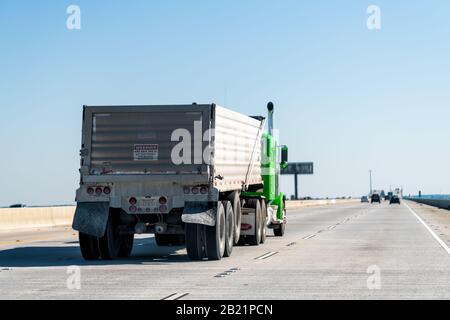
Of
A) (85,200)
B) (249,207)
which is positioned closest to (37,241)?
(249,207)

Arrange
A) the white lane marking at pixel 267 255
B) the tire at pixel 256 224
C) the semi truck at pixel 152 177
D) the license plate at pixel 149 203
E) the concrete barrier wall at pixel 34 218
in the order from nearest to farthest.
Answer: the semi truck at pixel 152 177 → the license plate at pixel 149 203 → the white lane marking at pixel 267 255 → the tire at pixel 256 224 → the concrete barrier wall at pixel 34 218

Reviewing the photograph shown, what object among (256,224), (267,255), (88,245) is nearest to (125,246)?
(88,245)

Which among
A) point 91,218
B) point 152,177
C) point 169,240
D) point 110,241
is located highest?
point 152,177

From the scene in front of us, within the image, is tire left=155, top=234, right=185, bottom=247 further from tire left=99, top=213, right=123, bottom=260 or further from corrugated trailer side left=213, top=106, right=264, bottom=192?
tire left=99, top=213, right=123, bottom=260

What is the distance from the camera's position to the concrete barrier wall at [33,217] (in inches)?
1368

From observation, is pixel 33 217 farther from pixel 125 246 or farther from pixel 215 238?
pixel 215 238

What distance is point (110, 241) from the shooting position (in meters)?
18.8

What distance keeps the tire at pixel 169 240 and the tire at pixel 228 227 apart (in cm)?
411

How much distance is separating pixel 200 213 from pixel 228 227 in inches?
78.6

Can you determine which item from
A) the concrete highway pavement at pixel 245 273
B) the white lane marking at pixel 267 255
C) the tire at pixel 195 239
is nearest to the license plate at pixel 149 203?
the tire at pixel 195 239

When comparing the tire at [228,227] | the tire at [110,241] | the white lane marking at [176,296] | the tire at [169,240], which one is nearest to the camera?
the white lane marking at [176,296]

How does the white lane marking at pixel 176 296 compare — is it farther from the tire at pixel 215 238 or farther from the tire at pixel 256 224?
the tire at pixel 256 224

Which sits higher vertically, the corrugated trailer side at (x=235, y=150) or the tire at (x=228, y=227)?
the corrugated trailer side at (x=235, y=150)

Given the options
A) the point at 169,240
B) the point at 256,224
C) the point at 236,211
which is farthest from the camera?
the point at 169,240
